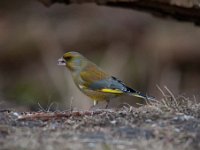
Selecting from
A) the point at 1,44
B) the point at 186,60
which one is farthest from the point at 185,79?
the point at 1,44

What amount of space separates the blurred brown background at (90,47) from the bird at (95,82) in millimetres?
3129

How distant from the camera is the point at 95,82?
27.7 ft

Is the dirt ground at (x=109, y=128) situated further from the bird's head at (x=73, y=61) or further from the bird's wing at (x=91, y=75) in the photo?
the bird's head at (x=73, y=61)

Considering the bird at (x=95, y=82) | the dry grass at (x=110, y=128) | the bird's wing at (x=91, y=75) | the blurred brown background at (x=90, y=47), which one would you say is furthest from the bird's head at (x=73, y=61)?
the blurred brown background at (x=90, y=47)

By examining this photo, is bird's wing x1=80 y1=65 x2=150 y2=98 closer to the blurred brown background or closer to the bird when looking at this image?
the bird

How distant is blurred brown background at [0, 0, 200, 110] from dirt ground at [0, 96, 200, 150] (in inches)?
193

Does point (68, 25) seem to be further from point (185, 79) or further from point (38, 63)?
point (185, 79)

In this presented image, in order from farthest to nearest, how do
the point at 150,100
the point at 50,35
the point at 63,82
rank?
the point at 50,35, the point at 63,82, the point at 150,100

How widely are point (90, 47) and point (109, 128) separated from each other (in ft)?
23.3

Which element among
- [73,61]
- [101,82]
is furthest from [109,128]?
[73,61]

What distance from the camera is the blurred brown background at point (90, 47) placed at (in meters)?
12.5

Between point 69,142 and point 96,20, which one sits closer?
point 69,142

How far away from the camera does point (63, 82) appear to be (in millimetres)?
12453

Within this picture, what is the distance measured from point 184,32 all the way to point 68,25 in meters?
2.33
